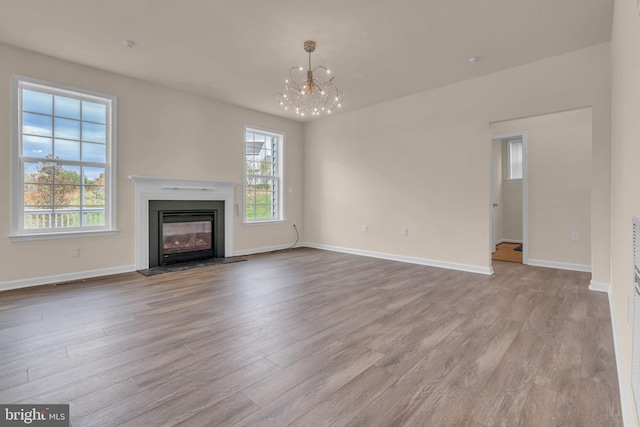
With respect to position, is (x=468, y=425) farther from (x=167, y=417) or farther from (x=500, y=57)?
(x=500, y=57)

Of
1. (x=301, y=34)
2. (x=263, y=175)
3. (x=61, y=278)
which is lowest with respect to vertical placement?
(x=61, y=278)

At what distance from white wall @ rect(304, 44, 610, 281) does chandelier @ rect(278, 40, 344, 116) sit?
0.79 metres

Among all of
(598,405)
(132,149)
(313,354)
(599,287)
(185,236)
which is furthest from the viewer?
(185,236)

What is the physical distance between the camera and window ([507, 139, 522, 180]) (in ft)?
22.0

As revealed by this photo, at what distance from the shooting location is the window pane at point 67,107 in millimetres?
3879

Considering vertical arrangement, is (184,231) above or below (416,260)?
above

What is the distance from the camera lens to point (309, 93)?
A: 143 inches

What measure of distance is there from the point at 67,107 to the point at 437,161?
17.1 ft

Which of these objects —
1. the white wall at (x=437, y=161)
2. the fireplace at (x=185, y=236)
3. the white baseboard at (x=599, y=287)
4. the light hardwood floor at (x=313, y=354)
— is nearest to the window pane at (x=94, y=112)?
the fireplace at (x=185, y=236)

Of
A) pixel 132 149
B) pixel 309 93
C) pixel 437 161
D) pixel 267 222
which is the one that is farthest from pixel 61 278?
pixel 437 161

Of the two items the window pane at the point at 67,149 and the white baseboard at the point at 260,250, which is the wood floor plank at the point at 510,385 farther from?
the window pane at the point at 67,149

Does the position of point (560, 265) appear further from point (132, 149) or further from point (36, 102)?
point (36, 102)

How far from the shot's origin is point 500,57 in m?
3.74

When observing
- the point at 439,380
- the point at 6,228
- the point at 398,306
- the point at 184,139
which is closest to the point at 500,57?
the point at 398,306
